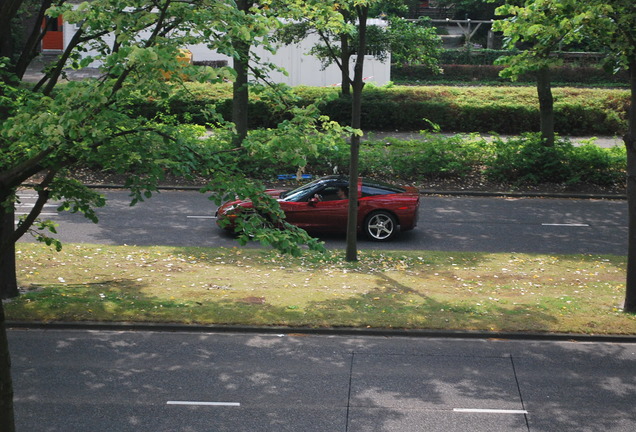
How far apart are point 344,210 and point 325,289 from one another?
4.56 m

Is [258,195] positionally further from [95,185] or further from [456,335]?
[95,185]

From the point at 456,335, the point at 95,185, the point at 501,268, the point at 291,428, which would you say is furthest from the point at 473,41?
the point at 291,428

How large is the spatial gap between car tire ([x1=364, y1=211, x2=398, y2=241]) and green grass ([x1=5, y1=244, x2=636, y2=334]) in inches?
52.9

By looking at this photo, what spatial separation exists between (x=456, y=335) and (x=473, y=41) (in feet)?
157

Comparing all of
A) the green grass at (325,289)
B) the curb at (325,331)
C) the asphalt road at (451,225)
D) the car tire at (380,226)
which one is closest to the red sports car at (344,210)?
the car tire at (380,226)

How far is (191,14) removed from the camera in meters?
8.32

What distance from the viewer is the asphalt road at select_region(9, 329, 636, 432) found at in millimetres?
8750

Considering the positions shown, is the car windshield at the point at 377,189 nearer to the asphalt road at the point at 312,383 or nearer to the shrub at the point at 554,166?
the shrub at the point at 554,166

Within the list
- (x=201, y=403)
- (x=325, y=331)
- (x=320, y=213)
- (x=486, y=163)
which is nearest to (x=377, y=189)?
(x=320, y=213)

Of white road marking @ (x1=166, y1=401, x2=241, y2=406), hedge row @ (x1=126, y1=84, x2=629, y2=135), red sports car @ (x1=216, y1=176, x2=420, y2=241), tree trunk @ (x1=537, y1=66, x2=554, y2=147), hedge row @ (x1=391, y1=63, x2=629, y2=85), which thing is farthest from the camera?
hedge row @ (x1=391, y1=63, x2=629, y2=85)

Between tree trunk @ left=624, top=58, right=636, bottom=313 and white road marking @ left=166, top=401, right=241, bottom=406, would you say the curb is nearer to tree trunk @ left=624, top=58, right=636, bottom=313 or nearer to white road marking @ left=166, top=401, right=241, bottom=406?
tree trunk @ left=624, top=58, right=636, bottom=313

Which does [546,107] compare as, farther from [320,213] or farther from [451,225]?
[320,213]

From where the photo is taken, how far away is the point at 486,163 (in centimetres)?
2553

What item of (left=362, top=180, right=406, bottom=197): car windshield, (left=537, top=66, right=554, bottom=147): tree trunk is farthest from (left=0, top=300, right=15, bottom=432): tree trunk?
(left=537, top=66, right=554, bottom=147): tree trunk
